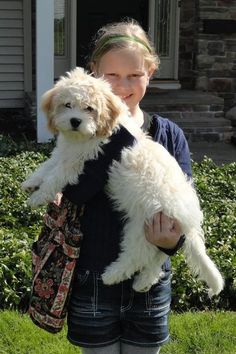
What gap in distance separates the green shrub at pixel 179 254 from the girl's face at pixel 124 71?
1.80 metres

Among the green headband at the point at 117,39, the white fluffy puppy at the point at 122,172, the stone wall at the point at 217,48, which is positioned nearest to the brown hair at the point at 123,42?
the green headband at the point at 117,39

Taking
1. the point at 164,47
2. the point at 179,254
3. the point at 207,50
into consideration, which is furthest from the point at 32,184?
the point at 164,47

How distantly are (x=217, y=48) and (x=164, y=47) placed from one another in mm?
1101

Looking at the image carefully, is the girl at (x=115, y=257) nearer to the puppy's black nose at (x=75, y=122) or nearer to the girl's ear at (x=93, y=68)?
the girl's ear at (x=93, y=68)

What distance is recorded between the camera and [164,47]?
11109 mm

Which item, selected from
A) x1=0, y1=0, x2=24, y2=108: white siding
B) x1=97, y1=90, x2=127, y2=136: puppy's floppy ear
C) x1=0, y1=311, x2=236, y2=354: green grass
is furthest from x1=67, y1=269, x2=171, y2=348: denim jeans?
x1=0, y1=0, x2=24, y2=108: white siding

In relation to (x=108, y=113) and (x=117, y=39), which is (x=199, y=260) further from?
(x=117, y=39)

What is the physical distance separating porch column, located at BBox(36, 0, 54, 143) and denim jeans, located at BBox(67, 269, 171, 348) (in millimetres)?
5990

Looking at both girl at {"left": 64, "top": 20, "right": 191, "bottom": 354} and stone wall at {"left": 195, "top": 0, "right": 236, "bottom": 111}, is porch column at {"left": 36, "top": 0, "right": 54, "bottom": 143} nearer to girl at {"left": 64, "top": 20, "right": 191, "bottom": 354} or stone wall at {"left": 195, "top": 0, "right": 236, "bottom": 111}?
stone wall at {"left": 195, "top": 0, "right": 236, "bottom": 111}

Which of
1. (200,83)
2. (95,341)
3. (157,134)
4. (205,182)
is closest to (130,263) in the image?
(95,341)

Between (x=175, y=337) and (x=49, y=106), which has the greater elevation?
(x=49, y=106)

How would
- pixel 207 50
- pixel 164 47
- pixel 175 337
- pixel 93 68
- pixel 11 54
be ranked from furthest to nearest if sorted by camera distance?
pixel 164 47, pixel 11 54, pixel 207 50, pixel 175 337, pixel 93 68

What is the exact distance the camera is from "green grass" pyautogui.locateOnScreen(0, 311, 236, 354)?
11.2 ft

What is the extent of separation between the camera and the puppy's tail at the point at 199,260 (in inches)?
86.7
